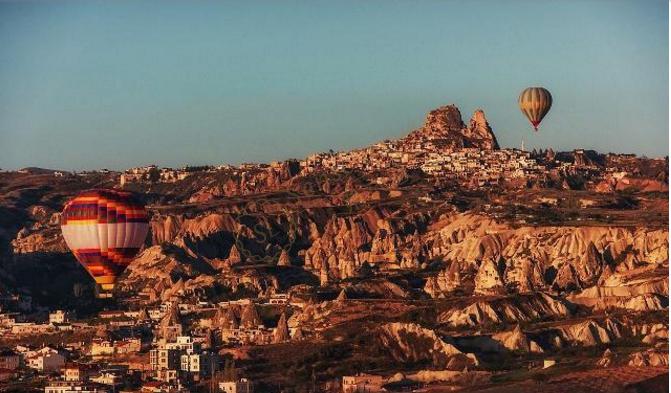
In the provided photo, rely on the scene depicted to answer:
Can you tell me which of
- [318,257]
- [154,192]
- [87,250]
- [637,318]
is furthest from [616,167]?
[87,250]

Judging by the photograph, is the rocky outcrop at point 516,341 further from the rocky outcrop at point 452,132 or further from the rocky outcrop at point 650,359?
the rocky outcrop at point 452,132

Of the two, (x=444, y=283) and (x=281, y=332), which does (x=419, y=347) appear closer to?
(x=281, y=332)

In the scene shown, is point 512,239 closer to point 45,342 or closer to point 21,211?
point 45,342

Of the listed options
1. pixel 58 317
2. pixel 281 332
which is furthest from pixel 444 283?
pixel 58 317

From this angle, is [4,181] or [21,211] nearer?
[21,211]

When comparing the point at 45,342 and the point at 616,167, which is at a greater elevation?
the point at 616,167

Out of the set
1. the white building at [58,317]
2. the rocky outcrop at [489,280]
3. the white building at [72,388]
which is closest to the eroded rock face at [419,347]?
the rocky outcrop at [489,280]
